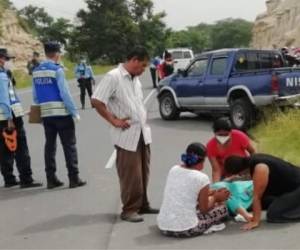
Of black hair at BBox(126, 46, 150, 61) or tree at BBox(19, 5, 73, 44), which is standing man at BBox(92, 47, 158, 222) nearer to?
black hair at BBox(126, 46, 150, 61)

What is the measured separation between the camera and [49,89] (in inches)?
358

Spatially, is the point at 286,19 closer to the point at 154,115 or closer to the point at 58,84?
the point at 154,115

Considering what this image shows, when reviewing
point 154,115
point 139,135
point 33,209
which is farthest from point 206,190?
point 154,115

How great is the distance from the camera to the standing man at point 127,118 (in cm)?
729

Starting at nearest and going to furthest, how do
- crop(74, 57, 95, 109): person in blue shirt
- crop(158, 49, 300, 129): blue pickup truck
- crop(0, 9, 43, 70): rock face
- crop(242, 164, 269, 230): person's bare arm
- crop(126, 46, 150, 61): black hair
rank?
1. crop(242, 164, 269, 230): person's bare arm
2. crop(126, 46, 150, 61): black hair
3. crop(158, 49, 300, 129): blue pickup truck
4. crop(74, 57, 95, 109): person in blue shirt
5. crop(0, 9, 43, 70): rock face

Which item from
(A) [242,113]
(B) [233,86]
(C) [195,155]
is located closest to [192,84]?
(B) [233,86]

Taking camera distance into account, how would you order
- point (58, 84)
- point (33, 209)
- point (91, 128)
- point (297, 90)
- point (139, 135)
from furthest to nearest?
1. point (91, 128)
2. point (297, 90)
3. point (58, 84)
4. point (33, 209)
5. point (139, 135)

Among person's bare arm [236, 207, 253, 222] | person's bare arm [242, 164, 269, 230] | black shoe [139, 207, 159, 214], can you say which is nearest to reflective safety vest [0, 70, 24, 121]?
black shoe [139, 207, 159, 214]

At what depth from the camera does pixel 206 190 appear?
261 inches

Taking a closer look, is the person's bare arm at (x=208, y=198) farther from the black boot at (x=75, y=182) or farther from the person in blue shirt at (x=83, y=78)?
the person in blue shirt at (x=83, y=78)

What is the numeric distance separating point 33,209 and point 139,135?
1778 millimetres

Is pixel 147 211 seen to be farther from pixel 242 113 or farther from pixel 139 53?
pixel 242 113

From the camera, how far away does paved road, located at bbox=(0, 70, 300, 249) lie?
646 centimetres

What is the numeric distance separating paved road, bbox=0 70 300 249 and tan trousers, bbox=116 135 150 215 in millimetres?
216
